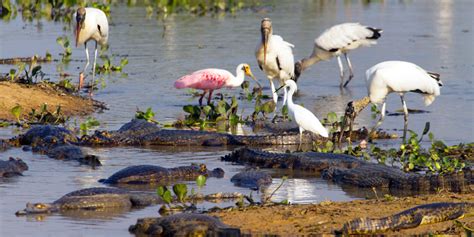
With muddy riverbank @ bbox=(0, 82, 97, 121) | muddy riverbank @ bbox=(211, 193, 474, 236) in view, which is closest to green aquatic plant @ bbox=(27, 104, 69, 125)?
muddy riverbank @ bbox=(0, 82, 97, 121)

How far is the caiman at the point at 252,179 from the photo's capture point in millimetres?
8578

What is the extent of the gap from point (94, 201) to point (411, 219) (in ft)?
7.23

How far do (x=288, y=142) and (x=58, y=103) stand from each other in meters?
3.28

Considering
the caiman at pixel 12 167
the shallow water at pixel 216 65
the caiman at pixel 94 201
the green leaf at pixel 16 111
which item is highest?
the caiman at pixel 94 201

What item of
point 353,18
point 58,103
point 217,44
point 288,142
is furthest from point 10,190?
point 353,18

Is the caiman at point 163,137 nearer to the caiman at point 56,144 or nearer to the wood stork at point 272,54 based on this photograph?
the caiman at point 56,144

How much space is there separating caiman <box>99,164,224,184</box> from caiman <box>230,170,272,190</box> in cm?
31

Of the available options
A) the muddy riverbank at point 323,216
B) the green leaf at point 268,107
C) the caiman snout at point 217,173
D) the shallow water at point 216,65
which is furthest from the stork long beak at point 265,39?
the muddy riverbank at point 323,216

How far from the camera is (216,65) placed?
17.3 metres

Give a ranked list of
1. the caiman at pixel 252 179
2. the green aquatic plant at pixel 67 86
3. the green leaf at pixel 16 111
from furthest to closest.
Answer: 1. the green aquatic plant at pixel 67 86
2. the green leaf at pixel 16 111
3. the caiman at pixel 252 179

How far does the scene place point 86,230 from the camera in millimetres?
6965

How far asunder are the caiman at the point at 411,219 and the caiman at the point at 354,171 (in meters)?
1.29

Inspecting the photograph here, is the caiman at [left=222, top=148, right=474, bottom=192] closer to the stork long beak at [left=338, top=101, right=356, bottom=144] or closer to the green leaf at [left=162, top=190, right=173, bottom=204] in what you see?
the stork long beak at [left=338, top=101, right=356, bottom=144]

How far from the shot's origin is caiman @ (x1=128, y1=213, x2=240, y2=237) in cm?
660
